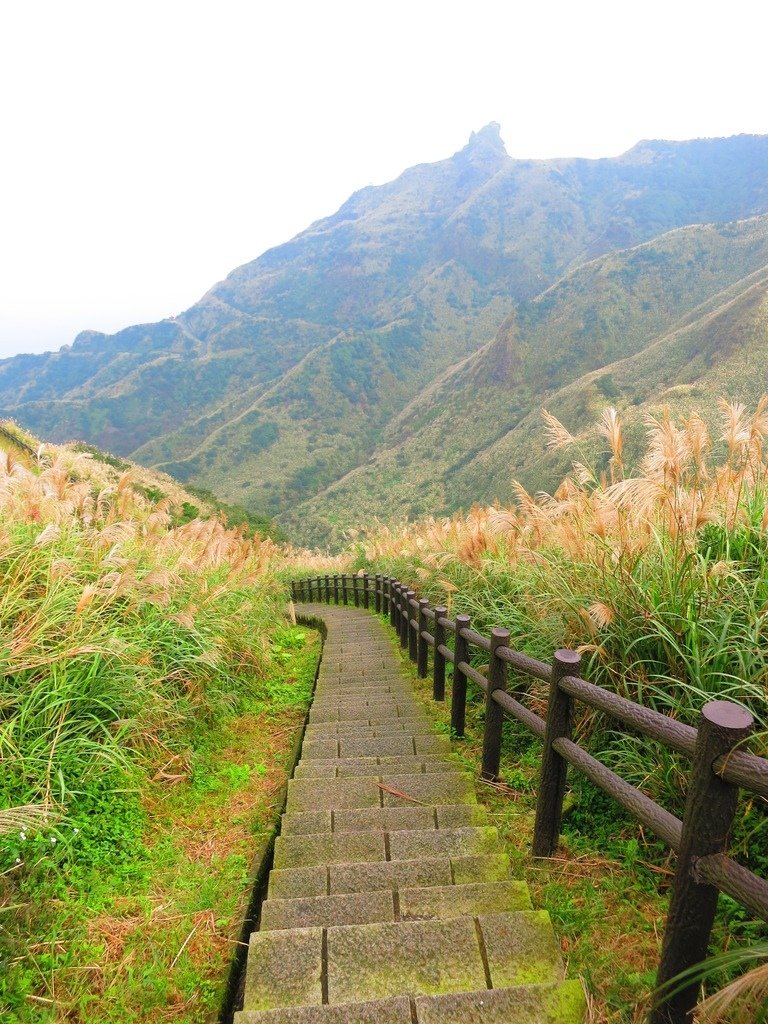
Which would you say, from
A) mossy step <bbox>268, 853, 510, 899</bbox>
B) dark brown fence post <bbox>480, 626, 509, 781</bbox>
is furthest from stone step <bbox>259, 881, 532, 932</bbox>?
dark brown fence post <bbox>480, 626, 509, 781</bbox>

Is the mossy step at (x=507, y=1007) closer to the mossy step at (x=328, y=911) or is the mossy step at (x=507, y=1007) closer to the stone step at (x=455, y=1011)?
the stone step at (x=455, y=1011)

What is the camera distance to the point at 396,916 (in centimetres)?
203

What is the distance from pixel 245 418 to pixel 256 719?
133482mm

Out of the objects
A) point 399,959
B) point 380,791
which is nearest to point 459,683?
point 380,791

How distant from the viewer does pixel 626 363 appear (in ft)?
213

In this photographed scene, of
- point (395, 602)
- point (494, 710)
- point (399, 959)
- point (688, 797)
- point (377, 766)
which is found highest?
point (688, 797)

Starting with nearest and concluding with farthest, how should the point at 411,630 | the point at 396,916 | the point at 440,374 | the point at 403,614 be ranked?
the point at 396,916, the point at 411,630, the point at 403,614, the point at 440,374

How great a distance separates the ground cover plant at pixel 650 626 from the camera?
2.07 meters

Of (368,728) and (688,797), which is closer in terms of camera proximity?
(688,797)

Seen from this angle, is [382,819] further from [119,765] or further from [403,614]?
[403,614]

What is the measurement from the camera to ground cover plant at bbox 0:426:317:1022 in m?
2.03

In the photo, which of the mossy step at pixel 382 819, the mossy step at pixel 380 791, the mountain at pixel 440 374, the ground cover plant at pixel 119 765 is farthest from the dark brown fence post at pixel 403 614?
the mountain at pixel 440 374

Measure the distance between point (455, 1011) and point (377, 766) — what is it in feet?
6.24

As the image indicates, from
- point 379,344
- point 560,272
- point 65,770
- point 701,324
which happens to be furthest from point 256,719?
point 560,272
